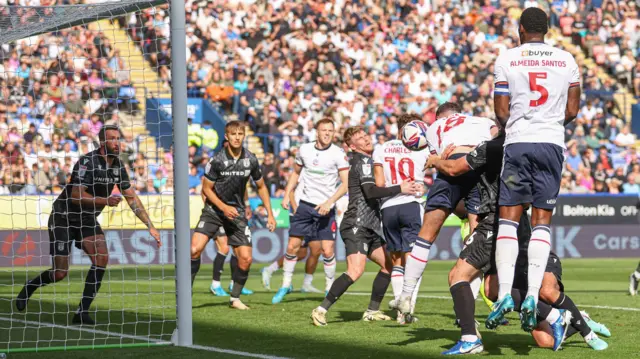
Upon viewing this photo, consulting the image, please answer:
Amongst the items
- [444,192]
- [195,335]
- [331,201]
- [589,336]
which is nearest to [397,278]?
[331,201]

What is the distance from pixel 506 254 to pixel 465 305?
1.93ft

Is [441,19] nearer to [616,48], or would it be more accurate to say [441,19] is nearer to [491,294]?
[616,48]

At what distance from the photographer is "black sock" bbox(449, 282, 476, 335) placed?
806cm

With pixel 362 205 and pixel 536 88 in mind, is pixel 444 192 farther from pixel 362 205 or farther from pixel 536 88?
pixel 362 205

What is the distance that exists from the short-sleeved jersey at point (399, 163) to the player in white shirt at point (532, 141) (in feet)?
11.0

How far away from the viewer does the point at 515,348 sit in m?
8.55

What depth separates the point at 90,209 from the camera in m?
11.2

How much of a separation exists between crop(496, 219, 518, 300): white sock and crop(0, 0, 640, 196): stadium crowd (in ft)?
50.7

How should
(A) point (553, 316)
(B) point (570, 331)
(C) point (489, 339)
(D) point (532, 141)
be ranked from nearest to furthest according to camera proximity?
(D) point (532, 141) → (A) point (553, 316) → (B) point (570, 331) → (C) point (489, 339)

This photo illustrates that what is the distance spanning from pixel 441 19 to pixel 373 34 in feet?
8.30

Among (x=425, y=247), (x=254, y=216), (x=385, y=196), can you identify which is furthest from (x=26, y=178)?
(x=425, y=247)

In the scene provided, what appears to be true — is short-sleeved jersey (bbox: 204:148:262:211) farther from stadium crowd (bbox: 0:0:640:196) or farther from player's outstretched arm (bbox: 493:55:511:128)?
stadium crowd (bbox: 0:0:640:196)

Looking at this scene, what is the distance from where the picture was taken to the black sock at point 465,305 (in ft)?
26.5

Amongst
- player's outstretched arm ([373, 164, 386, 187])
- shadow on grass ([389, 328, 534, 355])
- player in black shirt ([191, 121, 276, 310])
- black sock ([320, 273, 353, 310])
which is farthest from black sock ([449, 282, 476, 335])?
player in black shirt ([191, 121, 276, 310])
